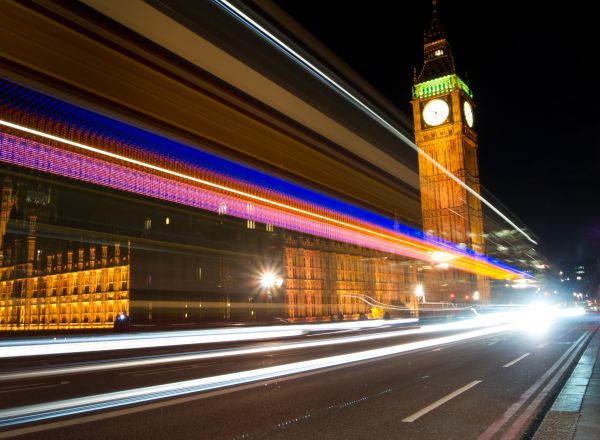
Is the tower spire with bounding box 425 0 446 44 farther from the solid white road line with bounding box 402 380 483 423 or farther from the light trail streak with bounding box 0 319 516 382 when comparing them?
the solid white road line with bounding box 402 380 483 423

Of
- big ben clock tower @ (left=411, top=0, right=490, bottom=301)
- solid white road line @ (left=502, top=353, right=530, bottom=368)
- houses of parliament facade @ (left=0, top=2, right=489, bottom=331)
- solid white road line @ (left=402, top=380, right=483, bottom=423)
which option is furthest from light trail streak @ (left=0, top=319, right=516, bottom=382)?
big ben clock tower @ (left=411, top=0, right=490, bottom=301)

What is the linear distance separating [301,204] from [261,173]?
3580 mm

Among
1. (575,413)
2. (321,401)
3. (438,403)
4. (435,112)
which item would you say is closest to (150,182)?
(321,401)

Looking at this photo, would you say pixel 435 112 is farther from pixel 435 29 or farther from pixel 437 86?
pixel 435 29

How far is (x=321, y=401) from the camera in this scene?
8.38 meters

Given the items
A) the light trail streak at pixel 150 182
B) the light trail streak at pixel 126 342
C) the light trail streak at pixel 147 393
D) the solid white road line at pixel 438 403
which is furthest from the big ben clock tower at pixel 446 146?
the solid white road line at pixel 438 403

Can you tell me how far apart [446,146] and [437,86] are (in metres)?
12.5

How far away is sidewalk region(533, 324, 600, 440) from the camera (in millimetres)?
5812

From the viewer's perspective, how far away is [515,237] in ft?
224

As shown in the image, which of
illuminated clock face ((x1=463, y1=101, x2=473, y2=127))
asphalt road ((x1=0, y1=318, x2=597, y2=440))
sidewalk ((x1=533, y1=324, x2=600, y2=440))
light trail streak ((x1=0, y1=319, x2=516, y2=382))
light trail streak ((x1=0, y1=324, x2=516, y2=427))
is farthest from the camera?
illuminated clock face ((x1=463, y1=101, x2=473, y2=127))

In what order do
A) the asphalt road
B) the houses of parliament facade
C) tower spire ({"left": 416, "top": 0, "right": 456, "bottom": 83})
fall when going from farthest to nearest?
tower spire ({"left": 416, "top": 0, "right": 456, "bottom": 83}), the houses of parliament facade, the asphalt road

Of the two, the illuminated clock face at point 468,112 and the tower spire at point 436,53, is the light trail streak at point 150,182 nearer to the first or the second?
the illuminated clock face at point 468,112

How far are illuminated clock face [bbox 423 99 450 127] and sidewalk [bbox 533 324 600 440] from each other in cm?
8255

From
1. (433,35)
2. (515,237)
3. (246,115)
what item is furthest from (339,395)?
(433,35)
